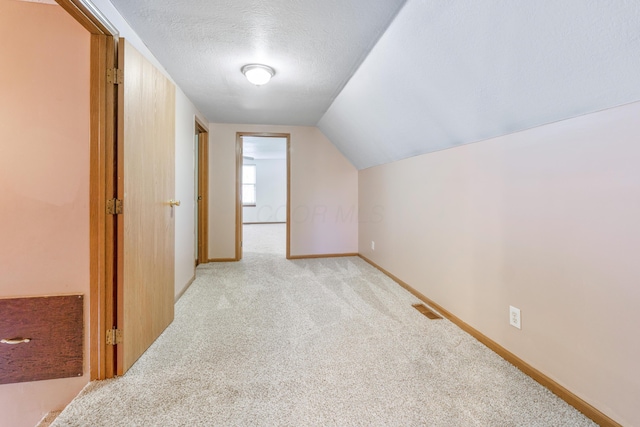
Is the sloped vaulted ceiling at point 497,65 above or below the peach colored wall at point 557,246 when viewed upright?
above

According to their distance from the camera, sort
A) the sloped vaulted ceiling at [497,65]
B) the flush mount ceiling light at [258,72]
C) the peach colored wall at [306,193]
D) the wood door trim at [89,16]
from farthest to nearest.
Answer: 1. the peach colored wall at [306,193]
2. the flush mount ceiling light at [258,72]
3. the wood door trim at [89,16]
4. the sloped vaulted ceiling at [497,65]

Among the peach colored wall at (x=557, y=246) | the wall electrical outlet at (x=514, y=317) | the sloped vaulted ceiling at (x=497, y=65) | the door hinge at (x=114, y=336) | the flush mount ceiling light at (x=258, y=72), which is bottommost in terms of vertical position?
the door hinge at (x=114, y=336)

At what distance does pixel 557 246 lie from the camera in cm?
143

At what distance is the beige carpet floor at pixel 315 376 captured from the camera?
1.29m

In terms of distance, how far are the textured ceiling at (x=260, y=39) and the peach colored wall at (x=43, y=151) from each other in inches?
18.0

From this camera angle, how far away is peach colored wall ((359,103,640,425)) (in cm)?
116

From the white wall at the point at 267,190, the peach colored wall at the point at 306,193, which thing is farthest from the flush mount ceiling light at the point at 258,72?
the white wall at the point at 267,190

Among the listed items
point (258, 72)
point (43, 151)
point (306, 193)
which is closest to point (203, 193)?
point (306, 193)

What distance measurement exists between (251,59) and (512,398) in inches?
110

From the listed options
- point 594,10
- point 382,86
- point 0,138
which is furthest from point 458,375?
point 0,138

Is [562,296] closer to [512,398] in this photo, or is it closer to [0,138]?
[512,398]

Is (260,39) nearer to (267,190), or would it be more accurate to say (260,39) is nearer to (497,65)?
(497,65)

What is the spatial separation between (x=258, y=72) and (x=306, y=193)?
2303 millimetres

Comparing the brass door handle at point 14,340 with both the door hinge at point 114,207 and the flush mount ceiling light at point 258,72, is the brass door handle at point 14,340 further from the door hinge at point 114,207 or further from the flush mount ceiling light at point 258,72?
the flush mount ceiling light at point 258,72
